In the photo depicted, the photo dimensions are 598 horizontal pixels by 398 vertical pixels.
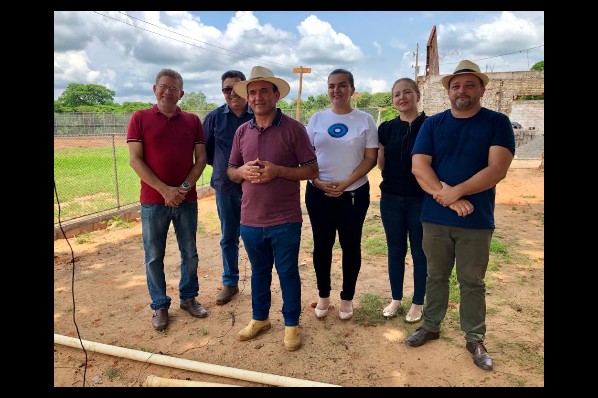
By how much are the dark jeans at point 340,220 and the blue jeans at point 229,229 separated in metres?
0.92

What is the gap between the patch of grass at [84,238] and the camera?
6.62 m

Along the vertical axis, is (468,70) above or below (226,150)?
above

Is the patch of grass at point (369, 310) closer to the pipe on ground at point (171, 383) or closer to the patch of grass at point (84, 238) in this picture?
the pipe on ground at point (171, 383)

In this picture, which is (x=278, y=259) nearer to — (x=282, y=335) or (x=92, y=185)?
(x=282, y=335)

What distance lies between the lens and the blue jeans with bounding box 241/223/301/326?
3270mm

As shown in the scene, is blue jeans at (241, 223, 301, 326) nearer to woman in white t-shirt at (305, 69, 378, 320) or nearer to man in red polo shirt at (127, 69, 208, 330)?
woman in white t-shirt at (305, 69, 378, 320)

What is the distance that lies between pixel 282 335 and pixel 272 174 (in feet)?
5.11

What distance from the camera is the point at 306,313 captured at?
4051 mm

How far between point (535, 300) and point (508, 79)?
1893 centimetres

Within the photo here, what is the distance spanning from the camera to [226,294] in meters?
4.36

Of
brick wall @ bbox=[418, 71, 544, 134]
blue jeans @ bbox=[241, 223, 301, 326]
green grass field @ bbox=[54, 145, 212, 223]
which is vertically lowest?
blue jeans @ bbox=[241, 223, 301, 326]

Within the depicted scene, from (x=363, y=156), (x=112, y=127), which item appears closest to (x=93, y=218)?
(x=363, y=156)

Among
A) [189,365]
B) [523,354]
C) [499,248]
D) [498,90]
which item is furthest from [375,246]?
[498,90]

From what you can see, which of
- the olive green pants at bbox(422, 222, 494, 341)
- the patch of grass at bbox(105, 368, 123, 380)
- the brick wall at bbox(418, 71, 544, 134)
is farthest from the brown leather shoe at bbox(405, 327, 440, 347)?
the brick wall at bbox(418, 71, 544, 134)
